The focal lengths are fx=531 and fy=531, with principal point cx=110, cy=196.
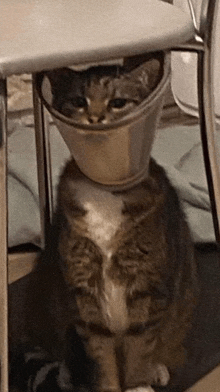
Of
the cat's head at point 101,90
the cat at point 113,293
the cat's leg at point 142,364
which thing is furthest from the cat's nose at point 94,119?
the cat's leg at point 142,364

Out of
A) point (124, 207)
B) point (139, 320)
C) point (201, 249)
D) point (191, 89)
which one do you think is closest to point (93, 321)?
point (139, 320)

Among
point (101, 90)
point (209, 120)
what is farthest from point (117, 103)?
point (209, 120)

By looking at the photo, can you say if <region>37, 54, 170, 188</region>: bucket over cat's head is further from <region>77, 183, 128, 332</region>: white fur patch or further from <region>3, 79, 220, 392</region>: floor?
<region>3, 79, 220, 392</region>: floor

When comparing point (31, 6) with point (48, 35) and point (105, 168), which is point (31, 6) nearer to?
point (48, 35)

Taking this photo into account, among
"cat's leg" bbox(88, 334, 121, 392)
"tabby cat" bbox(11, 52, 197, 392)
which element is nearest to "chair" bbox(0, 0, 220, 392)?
"tabby cat" bbox(11, 52, 197, 392)

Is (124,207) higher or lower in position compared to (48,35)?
lower

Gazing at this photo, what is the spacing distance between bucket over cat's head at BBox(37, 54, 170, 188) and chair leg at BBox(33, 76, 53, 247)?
91 mm

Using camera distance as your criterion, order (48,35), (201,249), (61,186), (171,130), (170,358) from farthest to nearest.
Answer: (171,130)
(201,249)
(61,186)
(170,358)
(48,35)

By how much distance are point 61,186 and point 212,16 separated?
41 centimetres

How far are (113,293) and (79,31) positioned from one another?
461mm

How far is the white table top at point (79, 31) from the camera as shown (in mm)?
562

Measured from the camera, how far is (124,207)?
3.06 feet

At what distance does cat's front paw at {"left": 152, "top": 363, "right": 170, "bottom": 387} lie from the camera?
0.81 meters

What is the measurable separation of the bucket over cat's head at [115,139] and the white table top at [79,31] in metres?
0.08
